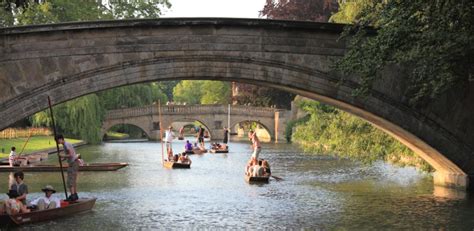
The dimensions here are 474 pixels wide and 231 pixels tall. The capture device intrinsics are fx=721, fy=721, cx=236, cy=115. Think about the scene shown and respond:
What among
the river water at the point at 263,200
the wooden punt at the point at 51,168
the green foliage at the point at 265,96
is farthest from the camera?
the green foliage at the point at 265,96

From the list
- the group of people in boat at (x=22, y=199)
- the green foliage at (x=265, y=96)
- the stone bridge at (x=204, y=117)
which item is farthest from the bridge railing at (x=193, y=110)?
the group of people in boat at (x=22, y=199)

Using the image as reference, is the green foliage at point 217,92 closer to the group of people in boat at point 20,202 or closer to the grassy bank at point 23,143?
the grassy bank at point 23,143

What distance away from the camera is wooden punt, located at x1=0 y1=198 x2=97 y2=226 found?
11859 millimetres

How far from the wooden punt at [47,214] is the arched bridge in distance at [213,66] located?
171cm

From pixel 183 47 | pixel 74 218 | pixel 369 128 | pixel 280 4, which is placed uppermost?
pixel 280 4

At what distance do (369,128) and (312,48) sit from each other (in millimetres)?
6009

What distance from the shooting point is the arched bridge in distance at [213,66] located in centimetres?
1280

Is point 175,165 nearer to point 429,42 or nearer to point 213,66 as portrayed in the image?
point 213,66

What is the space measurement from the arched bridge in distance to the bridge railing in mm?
36400

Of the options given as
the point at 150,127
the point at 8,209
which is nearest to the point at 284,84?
the point at 8,209

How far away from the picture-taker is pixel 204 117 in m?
53.8

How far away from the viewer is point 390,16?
10.7 m

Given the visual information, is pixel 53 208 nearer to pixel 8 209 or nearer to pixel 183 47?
pixel 8 209

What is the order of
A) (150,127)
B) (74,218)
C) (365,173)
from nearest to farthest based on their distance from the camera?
(74,218)
(365,173)
(150,127)
